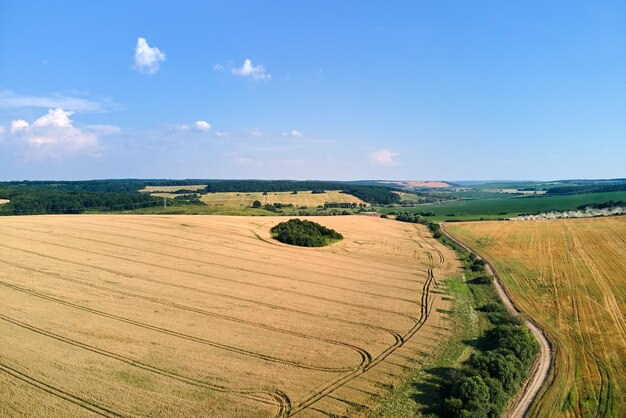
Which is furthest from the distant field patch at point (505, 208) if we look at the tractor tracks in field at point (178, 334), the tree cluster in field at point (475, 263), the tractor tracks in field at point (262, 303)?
the tractor tracks in field at point (178, 334)

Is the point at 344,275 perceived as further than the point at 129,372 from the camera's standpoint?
Yes

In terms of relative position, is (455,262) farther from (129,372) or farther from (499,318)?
(129,372)

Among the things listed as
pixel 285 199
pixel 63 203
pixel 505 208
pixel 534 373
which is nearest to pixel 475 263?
pixel 534 373

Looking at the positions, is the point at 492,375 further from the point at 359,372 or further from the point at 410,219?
the point at 410,219

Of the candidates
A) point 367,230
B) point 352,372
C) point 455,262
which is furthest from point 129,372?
point 367,230

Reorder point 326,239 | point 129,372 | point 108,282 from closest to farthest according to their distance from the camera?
point 129,372
point 108,282
point 326,239

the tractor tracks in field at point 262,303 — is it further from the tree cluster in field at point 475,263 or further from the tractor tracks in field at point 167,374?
the tree cluster in field at point 475,263
